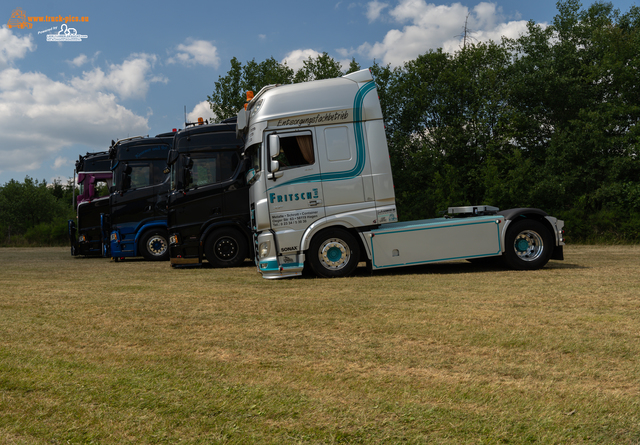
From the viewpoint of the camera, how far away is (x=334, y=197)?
8.49 m

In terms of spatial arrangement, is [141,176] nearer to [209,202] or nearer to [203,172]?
[203,172]

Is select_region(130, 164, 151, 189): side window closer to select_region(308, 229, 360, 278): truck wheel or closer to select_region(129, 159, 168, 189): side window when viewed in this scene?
select_region(129, 159, 168, 189): side window

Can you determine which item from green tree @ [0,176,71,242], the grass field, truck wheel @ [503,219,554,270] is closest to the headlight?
the grass field

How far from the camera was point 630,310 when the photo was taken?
4.99 m

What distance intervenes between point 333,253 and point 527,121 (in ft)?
65.0

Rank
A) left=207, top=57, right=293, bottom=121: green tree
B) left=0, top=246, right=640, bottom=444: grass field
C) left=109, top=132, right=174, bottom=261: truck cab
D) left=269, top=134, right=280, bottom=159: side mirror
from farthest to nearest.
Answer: left=207, top=57, right=293, bottom=121: green tree → left=109, top=132, right=174, bottom=261: truck cab → left=269, top=134, right=280, bottom=159: side mirror → left=0, top=246, right=640, bottom=444: grass field

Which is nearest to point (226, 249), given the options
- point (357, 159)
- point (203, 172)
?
point (203, 172)

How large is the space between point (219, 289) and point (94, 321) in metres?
2.55

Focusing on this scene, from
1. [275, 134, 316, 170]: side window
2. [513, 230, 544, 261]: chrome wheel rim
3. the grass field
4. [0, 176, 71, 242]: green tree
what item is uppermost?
[0, 176, 71, 242]: green tree

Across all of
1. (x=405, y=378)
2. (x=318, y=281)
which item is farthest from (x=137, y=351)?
(x=318, y=281)

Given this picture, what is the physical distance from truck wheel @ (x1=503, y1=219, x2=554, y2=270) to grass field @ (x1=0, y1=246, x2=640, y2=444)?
232 centimetres

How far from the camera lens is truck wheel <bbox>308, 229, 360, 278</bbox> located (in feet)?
28.3

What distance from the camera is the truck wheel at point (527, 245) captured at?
8781mm

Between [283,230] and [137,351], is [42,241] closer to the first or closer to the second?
[283,230]
